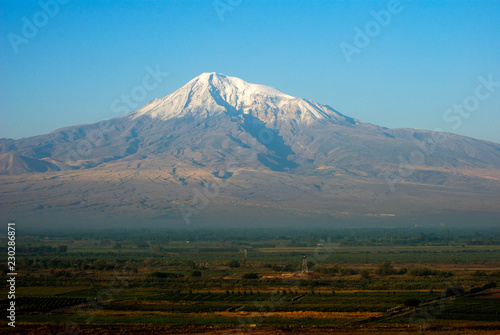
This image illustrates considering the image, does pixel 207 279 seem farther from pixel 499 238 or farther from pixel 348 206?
pixel 348 206

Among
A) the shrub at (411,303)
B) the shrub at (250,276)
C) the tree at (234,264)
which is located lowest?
the shrub at (411,303)

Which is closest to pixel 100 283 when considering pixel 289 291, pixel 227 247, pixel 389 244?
pixel 289 291

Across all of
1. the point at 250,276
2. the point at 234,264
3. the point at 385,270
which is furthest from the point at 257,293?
the point at 234,264

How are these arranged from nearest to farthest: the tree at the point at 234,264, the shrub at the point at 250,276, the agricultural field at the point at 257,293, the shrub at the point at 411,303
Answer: the agricultural field at the point at 257,293, the shrub at the point at 411,303, the shrub at the point at 250,276, the tree at the point at 234,264

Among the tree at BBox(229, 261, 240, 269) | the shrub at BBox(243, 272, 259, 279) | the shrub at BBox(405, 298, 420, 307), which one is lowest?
the shrub at BBox(405, 298, 420, 307)

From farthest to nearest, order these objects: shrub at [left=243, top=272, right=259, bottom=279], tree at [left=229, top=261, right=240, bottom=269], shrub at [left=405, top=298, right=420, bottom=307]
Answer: tree at [left=229, top=261, right=240, bottom=269]
shrub at [left=243, top=272, right=259, bottom=279]
shrub at [left=405, top=298, right=420, bottom=307]

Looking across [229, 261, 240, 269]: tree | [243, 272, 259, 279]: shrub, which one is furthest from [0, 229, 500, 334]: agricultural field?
[243, 272, 259, 279]: shrub

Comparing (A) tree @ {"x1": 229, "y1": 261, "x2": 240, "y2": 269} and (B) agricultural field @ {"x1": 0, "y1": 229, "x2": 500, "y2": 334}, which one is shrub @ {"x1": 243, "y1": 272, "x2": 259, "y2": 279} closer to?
(B) agricultural field @ {"x1": 0, "y1": 229, "x2": 500, "y2": 334}

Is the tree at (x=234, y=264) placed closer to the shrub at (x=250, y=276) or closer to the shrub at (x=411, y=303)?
the shrub at (x=250, y=276)

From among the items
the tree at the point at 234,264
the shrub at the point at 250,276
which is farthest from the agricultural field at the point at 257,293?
the shrub at the point at 250,276
